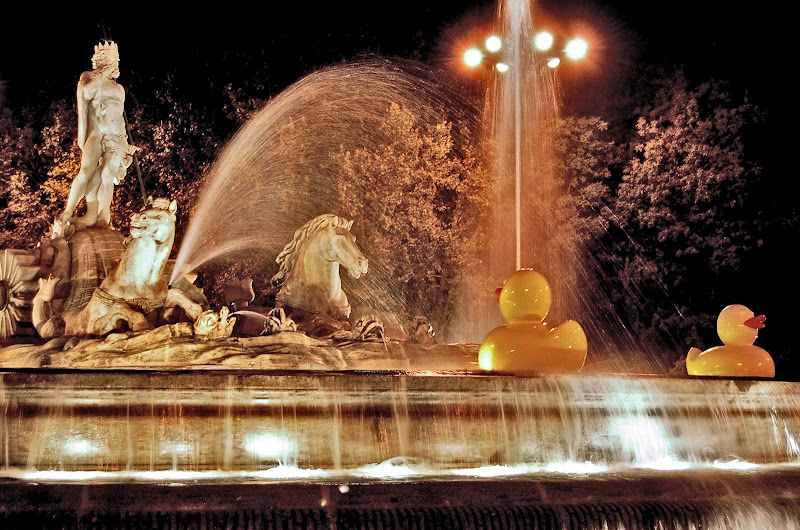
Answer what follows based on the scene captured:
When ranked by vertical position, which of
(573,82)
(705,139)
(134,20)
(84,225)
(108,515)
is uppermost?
(134,20)

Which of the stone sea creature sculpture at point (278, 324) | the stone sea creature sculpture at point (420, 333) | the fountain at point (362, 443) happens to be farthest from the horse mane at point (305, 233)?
the fountain at point (362, 443)

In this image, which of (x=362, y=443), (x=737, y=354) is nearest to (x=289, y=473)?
(x=362, y=443)

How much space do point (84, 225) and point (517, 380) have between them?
6.47m

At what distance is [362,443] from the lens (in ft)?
18.9

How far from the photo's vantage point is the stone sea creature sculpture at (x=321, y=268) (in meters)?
9.55

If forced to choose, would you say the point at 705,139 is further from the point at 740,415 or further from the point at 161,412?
the point at 161,412

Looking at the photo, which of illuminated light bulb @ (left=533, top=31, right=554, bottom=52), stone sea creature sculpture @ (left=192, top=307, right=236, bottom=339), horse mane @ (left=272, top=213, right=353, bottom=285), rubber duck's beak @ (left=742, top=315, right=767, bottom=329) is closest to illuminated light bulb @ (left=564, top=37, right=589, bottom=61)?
illuminated light bulb @ (left=533, top=31, right=554, bottom=52)

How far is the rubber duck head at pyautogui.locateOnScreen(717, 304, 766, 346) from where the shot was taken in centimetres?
800

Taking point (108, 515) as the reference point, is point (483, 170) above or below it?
A: above

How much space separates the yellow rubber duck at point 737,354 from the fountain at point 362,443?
0.77 meters

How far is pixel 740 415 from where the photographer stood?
268 inches

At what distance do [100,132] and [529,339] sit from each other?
6.52 meters

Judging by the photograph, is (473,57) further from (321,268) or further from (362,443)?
(362,443)

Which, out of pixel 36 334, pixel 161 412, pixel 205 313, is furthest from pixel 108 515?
pixel 36 334
